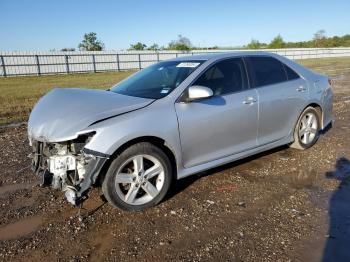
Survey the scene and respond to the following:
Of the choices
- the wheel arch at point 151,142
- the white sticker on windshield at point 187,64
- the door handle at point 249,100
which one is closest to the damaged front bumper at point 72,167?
the wheel arch at point 151,142

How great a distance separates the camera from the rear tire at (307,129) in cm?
602

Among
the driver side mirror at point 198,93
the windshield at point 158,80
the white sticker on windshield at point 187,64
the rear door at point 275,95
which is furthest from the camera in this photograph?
the rear door at point 275,95

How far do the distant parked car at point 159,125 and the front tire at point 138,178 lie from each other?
1cm

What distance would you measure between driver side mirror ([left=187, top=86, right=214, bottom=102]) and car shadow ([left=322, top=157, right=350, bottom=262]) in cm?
188

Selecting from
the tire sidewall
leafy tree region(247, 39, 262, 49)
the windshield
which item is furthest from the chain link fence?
leafy tree region(247, 39, 262, 49)

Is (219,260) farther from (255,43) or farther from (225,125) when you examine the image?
(255,43)

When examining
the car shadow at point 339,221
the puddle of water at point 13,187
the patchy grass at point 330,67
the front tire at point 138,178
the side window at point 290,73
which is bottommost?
the car shadow at point 339,221

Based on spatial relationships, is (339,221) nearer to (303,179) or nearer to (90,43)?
(303,179)

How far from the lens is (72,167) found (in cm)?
386

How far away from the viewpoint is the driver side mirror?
4.30m

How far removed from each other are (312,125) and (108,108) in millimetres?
3807

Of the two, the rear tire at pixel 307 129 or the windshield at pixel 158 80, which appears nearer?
the windshield at pixel 158 80

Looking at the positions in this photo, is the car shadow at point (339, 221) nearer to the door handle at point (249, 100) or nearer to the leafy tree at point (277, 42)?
the door handle at point (249, 100)

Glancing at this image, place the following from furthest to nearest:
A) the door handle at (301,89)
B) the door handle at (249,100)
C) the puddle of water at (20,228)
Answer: the door handle at (301,89) < the door handle at (249,100) < the puddle of water at (20,228)
